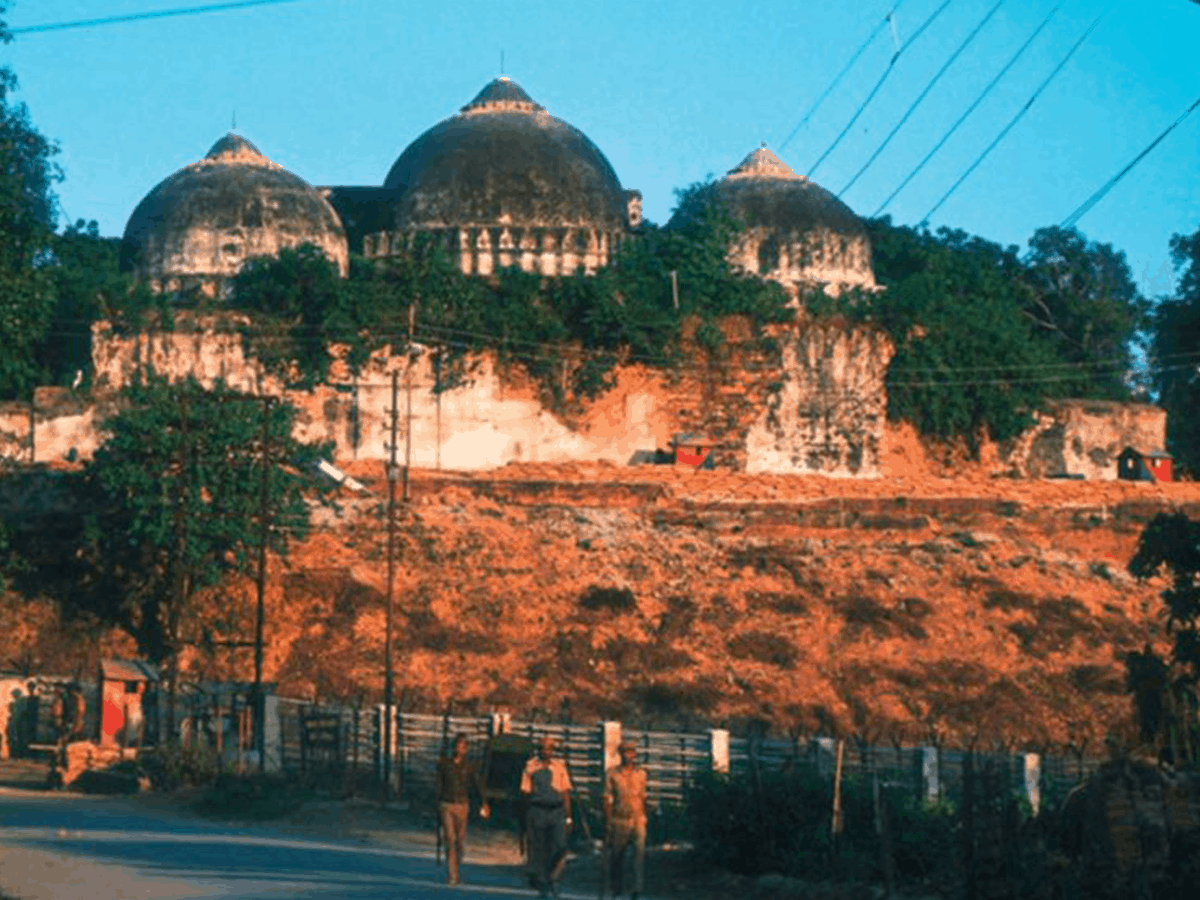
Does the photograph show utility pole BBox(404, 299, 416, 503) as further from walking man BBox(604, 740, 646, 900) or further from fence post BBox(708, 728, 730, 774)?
walking man BBox(604, 740, 646, 900)

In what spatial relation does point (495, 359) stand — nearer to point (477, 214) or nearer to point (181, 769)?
point (477, 214)

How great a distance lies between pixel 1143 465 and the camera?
174ft

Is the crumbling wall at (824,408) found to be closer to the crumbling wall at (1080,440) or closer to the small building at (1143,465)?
the crumbling wall at (1080,440)

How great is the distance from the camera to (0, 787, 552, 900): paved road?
17625 mm

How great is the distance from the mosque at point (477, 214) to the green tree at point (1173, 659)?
26701 mm

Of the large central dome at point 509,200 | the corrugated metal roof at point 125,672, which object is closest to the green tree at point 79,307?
the large central dome at point 509,200

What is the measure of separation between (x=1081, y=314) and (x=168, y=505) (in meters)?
30.6

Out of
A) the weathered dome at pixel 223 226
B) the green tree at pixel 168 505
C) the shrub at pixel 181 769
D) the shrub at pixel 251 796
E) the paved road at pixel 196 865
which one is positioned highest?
the weathered dome at pixel 223 226

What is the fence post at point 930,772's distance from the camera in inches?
851

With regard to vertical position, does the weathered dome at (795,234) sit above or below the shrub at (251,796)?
above

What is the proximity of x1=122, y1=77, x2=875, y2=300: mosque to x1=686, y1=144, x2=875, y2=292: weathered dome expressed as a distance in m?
0.03

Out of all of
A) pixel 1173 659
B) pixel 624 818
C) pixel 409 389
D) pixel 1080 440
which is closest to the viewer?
pixel 624 818

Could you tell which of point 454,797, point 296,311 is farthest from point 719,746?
point 296,311

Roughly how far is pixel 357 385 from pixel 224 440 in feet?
28.4
